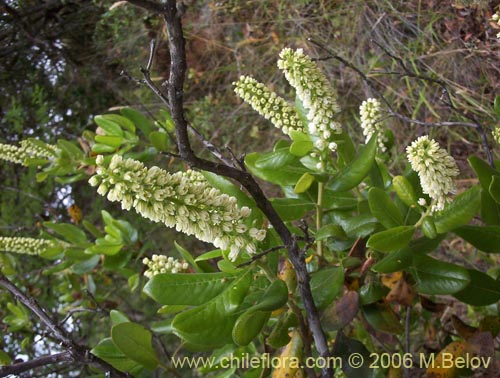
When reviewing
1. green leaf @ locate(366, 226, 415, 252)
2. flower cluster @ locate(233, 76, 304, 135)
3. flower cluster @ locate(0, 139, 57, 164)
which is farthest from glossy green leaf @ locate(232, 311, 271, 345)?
flower cluster @ locate(0, 139, 57, 164)

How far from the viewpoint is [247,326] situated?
0.97 metres

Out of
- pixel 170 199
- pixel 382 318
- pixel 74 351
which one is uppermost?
pixel 170 199

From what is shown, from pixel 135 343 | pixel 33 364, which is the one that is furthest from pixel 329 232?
pixel 33 364

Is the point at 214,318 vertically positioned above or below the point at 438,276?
above

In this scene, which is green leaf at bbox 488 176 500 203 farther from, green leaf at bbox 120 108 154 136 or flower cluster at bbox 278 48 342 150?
green leaf at bbox 120 108 154 136

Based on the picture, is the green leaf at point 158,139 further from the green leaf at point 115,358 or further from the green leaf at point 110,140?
the green leaf at point 115,358

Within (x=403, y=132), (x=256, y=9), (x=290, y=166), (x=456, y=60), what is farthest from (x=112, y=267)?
(x=256, y=9)

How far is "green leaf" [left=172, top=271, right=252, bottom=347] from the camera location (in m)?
0.98

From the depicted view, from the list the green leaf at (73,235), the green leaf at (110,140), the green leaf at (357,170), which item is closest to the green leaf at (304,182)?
the green leaf at (357,170)

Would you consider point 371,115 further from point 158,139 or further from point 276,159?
point 158,139

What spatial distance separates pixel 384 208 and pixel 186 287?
42cm

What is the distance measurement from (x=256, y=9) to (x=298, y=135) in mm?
2268

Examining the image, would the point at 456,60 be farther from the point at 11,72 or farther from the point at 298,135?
the point at 11,72

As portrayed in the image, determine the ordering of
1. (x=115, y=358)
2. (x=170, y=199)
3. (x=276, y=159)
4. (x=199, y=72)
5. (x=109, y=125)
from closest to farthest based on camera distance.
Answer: (x=170, y=199) → (x=276, y=159) → (x=115, y=358) → (x=109, y=125) → (x=199, y=72)
